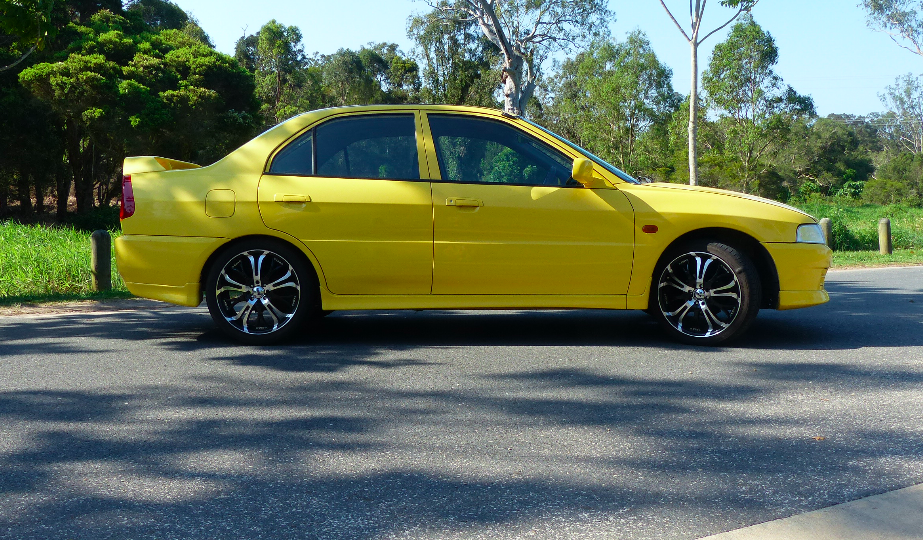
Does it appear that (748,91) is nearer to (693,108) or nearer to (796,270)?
(693,108)

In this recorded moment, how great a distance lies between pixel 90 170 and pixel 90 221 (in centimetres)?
628

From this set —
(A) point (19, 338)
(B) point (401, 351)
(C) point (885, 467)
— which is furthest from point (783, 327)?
(A) point (19, 338)

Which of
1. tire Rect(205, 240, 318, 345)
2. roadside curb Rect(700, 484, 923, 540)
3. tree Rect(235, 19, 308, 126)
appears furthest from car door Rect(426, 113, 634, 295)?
tree Rect(235, 19, 308, 126)

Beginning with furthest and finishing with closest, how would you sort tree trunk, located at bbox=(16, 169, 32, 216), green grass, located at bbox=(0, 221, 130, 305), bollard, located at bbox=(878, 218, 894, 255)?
tree trunk, located at bbox=(16, 169, 32, 216)
bollard, located at bbox=(878, 218, 894, 255)
green grass, located at bbox=(0, 221, 130, 305)

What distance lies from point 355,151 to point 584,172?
1.68 meters

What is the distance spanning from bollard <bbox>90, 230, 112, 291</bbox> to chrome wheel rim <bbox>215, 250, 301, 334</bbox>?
4.56 metres

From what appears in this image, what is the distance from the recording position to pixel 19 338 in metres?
6.62

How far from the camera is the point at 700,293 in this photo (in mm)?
6012

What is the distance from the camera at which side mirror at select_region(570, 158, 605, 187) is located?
5.79m

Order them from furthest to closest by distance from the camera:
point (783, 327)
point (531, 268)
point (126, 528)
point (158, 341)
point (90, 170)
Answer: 1. point (90, 170)
2. point (783, 327)
3. point (158, 341)
4. point (531, 268)
5. point (126, 528)

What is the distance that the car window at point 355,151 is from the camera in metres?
6.10

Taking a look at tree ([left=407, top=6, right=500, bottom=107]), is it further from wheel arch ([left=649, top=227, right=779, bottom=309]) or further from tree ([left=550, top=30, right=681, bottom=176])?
wheel arch ([left=649, top=227, right=779, bottom=309])

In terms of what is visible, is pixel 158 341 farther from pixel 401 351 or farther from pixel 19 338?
pixel 401 351

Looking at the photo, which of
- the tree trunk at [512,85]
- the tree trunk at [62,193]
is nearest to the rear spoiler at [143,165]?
the tree trunk at [512,85]
